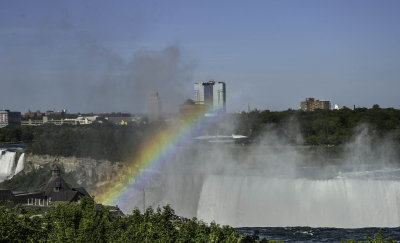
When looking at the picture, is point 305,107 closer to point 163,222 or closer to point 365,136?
point 365,136

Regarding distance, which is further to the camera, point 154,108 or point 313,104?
point 313,104

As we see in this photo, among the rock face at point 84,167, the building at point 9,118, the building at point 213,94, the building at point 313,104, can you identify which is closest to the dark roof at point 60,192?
the rock face at point 84,167

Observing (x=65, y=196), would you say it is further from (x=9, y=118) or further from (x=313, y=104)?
(x=9, y=118)

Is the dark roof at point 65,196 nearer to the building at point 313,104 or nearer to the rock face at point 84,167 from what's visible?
the rock face at point 84,167

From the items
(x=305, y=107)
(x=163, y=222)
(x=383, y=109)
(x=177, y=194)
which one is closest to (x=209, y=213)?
(x=177, y=194)

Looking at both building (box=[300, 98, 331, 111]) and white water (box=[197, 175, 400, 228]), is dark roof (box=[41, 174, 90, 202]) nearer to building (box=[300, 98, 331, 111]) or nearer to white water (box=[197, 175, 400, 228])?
white water (box=[197, 175, 400, 228])

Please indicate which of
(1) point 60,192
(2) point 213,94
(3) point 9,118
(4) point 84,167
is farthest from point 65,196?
(3) point 9,118
